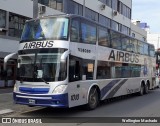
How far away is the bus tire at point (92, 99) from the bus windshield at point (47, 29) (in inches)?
119

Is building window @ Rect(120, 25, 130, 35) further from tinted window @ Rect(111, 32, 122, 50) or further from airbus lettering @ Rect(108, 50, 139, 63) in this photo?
tinted window @ Rect(111, 32, 122, 50)

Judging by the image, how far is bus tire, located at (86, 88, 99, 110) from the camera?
559 inches

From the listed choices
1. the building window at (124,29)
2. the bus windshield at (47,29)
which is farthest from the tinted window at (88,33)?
the building window at (124,29)

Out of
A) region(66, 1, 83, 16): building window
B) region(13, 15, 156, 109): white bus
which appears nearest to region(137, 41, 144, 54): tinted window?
region(13, 15, 156, 109): white bus

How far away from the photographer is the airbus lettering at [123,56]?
1706 cm

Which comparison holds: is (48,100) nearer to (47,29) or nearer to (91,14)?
(47,29)

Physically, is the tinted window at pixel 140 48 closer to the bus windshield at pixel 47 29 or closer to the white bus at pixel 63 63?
the white bus at pixel 63 63

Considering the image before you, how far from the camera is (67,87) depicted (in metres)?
12.3

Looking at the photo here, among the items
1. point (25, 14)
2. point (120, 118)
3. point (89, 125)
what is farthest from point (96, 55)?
point (25, 14)

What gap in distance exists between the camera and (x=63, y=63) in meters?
12.2

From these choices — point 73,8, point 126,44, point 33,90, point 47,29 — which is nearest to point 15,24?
point 73,8

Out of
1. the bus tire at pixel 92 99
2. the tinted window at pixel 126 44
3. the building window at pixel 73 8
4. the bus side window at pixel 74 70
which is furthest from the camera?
the building window at pixel 73 8

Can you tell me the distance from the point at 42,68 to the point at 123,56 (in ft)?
23.8

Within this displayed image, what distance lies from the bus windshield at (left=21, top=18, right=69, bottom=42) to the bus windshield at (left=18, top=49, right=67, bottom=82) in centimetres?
73
